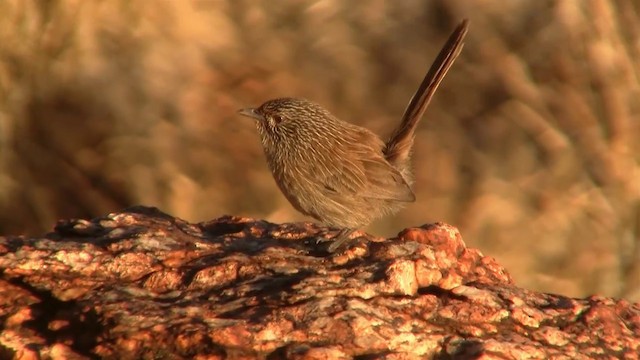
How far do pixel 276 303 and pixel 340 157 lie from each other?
2465 millimetres

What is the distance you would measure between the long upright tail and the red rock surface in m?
1.56

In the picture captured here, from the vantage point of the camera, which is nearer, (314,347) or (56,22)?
(314,347)

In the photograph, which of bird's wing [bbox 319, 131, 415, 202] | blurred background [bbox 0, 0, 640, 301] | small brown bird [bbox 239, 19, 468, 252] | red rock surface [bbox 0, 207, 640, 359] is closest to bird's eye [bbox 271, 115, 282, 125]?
small brown bird [bbox 239, 19, 468, 252]

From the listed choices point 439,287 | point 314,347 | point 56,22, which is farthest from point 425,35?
point 314,347

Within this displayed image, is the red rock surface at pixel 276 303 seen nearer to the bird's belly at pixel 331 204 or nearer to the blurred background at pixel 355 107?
the bird's belly at pixel 331 204

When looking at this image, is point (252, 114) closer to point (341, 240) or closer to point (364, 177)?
point (364, 177)

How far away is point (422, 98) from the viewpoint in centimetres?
657

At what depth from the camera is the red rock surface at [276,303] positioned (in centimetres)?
402

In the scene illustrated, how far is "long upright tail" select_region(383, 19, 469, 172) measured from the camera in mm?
6547

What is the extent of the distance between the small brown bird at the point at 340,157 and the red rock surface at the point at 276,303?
4.14 feet

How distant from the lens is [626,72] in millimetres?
7156

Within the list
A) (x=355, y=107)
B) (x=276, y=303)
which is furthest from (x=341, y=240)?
(x=355, y=107)

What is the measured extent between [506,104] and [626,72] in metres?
0.83

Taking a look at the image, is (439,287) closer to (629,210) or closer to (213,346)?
(213,346)
